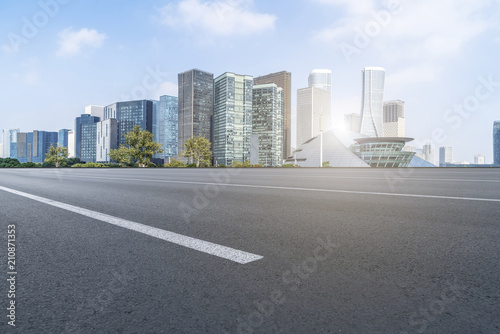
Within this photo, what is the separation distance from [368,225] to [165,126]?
184049mm

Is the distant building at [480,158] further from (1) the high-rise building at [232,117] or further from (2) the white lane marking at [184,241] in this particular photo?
(2) the white lane marking at [184,241]

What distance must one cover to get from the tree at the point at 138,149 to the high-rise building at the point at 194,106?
114 meters

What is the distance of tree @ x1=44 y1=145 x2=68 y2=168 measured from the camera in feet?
170

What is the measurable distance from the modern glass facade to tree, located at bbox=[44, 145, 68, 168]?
2825 inches

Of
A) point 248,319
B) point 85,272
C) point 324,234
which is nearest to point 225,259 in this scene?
point 248,319

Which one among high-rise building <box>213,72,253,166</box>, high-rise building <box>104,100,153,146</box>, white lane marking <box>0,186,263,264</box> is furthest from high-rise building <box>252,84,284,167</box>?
white lane marking <box>0,186,263,264</box>

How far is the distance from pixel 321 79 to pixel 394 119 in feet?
184

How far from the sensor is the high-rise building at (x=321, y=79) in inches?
6909

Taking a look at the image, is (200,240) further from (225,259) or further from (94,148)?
(94,148)

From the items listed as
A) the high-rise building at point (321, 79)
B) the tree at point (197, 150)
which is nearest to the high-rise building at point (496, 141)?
the tree at point (197, 150)

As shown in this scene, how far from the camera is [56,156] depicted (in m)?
52.6

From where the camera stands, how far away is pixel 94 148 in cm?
17300

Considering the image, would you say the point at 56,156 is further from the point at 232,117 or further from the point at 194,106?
the point at 194,106

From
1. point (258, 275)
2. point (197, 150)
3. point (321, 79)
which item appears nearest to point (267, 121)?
point (321, 79)
